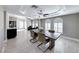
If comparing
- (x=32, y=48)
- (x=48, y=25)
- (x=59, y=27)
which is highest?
(x=48, y=25)

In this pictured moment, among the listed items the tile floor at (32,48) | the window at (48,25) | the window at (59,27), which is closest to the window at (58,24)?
the window at (59,27)

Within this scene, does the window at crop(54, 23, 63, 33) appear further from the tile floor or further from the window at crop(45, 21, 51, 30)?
the tile floor

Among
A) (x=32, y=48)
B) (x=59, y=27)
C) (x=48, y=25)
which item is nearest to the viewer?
(x=32, y=48)

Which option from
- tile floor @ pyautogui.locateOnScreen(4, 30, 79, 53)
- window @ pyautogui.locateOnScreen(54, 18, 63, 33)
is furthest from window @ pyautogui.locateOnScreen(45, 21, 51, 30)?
tile floor @ pyautogui.locateOnScreen(4, 30, 79, 53)

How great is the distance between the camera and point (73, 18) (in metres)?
6.60

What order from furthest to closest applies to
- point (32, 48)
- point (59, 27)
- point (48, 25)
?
1. point (48, 25)
2. point (59, 27)
3. point (32, 48)

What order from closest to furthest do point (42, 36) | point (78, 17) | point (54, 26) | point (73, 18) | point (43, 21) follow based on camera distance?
point (42, 36), point (78, 17), point (73, 18), point (54, 26), point (43, 21)

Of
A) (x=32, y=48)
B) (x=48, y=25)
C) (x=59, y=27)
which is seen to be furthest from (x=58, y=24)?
(x=32, y=48)

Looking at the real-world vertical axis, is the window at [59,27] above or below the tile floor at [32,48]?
above

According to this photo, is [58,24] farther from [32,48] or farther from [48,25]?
[32,48]

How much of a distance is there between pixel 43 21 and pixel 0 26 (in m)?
7.69

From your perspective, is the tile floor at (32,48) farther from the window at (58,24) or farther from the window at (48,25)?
the window at (48,25)

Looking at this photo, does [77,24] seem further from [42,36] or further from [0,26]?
[0,26]
